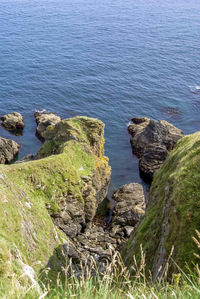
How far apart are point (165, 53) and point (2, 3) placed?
276ft

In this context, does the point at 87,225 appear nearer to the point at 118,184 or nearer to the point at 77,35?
the point at 118,184

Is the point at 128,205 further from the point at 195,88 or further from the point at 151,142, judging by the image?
the point at 195,88


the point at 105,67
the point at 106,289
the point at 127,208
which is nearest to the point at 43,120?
the point at 127,208

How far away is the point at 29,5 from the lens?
138 metres

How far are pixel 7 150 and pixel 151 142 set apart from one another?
2547 cm

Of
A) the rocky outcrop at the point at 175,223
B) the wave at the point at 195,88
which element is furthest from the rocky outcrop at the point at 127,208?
the wave at the point at 195,88

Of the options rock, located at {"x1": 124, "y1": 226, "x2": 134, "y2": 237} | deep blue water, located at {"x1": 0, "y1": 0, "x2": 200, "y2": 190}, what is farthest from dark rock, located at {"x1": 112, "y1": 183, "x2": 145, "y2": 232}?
deep blue water, located at {"x1": 0, "y1": 0, "x2": 200, "y2": 190}

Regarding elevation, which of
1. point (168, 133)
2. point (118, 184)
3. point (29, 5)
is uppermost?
point (29, 5)

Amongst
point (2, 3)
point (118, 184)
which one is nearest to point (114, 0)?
point (2, 3)

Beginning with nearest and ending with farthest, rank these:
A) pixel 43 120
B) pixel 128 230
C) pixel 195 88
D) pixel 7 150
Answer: pixel 128 230, pixel 7 150, pixel 43 120, pixel 195 88

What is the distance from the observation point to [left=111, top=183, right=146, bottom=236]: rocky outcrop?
127 feet

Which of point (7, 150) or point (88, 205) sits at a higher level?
point (88, 205)

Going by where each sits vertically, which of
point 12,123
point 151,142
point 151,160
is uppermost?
point 12,123

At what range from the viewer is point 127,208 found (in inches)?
1663
